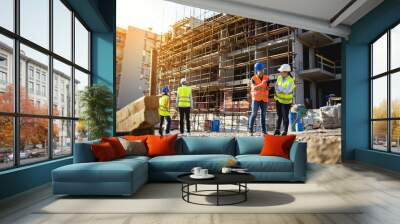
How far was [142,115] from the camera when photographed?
27.6 ft

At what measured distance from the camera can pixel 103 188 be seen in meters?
3.56

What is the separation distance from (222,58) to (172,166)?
15.0 m

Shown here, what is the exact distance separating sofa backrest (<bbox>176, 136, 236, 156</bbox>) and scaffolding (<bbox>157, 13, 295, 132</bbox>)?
8817 millimetres

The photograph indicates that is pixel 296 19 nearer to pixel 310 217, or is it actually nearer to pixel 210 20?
pixel 310 217

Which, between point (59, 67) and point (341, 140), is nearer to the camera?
point (59, 67)

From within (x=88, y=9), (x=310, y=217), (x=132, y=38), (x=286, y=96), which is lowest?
(x=310, y=217)

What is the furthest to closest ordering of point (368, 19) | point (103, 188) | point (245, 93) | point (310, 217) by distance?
point (245, 93) < point (368, 19) < point (103, 188) < point (310, 217)

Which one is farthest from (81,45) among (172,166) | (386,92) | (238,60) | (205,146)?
(238,60)

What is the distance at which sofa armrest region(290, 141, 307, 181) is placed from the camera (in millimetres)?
4480

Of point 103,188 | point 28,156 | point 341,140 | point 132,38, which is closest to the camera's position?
point 103,188

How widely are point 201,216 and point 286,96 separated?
4028 mm

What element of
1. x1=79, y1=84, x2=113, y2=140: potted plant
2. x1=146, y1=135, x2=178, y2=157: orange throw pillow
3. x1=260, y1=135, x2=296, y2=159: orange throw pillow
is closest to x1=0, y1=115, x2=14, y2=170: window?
x1=146, y1=135, x2=178, y2=157: orange throw pillow

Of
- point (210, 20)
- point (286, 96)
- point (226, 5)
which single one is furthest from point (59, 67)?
point (210, 20)

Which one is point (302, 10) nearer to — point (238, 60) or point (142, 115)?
point (142, 115)
